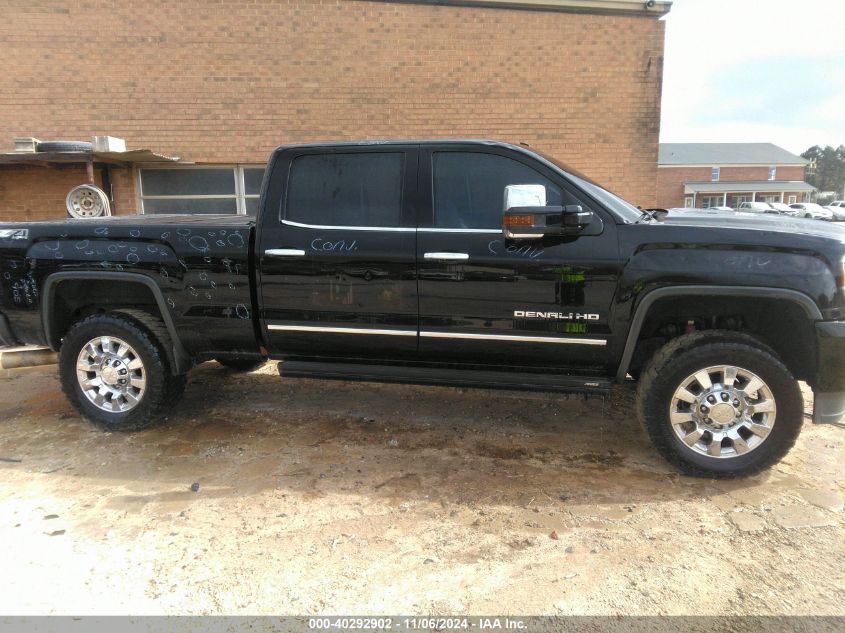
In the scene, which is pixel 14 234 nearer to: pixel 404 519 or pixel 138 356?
pixel 138 356

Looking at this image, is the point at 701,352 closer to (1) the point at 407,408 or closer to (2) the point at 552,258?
(2) the point at 552,258

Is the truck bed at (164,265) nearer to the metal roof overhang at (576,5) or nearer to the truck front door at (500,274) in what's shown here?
the truck front door at (500,274)

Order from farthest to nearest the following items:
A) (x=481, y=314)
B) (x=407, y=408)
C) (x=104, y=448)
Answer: (x=407, y=408)
(x=104, y=448)
(x=481, y=314)

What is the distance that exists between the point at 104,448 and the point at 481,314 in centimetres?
291

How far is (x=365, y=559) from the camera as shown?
278cm

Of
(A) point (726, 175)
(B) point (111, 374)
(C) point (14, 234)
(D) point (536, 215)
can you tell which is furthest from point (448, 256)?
(A) point (726, 175)

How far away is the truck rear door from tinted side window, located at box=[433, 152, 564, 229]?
20cm

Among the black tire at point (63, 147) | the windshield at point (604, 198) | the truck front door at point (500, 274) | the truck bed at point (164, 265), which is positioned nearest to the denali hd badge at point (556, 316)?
the truck front door at point (500, 274)

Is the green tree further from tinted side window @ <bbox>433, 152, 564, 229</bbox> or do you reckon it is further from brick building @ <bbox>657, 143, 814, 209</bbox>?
tinted side window @ <bbox>433, 152, 564, 229</bbox>

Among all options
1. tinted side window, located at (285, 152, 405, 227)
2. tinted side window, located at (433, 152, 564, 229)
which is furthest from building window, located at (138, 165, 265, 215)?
tinted side window, located at (433, 152, 564, 229)

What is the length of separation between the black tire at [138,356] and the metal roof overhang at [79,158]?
5.37m

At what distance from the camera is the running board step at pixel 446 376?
3.61m

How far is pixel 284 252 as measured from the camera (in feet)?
12.8

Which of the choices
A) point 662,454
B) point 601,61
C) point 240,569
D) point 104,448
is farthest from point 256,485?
point 601,61
